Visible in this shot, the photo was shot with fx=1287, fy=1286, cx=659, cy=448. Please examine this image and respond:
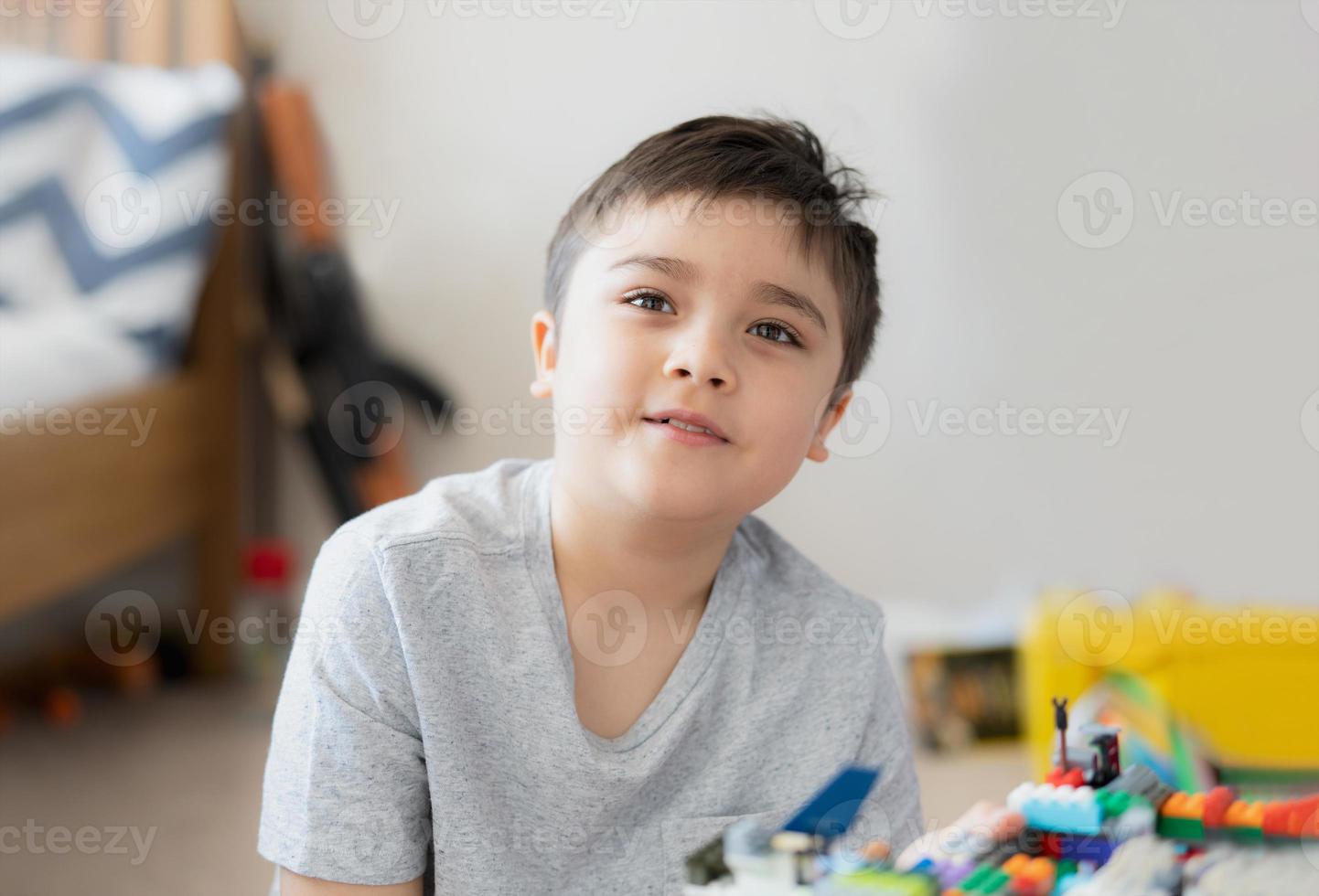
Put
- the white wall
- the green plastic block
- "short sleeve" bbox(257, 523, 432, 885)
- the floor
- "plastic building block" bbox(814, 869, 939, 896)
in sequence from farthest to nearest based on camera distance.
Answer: the white wall, the floor, "short sleeve" bbox(257, 523, 432, 885), the green plastic block, "plastic building block" bbox(814, 869, 939, 896)

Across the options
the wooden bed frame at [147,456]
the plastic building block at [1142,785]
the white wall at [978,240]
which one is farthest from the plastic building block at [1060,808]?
the wooden bed frame at [147,456]

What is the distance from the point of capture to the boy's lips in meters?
0.72

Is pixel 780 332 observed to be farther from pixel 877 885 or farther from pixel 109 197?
pixel 109 197

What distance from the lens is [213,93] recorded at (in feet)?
4.88

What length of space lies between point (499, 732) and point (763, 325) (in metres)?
0.28

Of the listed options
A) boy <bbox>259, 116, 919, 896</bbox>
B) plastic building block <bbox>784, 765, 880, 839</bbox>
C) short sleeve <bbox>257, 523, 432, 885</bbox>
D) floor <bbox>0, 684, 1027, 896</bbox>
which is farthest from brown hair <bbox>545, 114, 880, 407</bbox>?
floor <bbox>0, 684, 1027, 896</bbox>

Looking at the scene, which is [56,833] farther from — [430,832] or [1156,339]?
[1156,339]

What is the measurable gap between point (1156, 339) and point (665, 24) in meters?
0.63

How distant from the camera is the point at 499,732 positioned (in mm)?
751

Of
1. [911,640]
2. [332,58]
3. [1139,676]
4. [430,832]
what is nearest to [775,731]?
[430,832]

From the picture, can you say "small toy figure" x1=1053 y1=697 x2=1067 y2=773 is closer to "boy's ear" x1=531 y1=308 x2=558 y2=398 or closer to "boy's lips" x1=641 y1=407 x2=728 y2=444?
"boy's lips" x1=641 y1=407 x2=728 y2=444

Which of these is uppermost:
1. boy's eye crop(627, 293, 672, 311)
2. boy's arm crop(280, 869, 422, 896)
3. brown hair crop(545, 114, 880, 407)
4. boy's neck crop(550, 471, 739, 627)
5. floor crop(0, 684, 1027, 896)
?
brown hair crop(545, 114, 880, 407)

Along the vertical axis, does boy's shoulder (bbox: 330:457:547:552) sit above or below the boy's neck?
above

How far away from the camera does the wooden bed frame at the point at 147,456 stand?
125 cm
